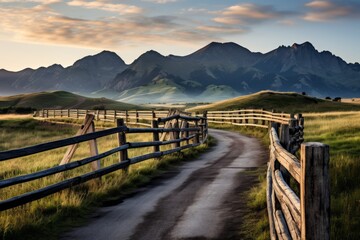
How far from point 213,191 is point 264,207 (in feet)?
7.04

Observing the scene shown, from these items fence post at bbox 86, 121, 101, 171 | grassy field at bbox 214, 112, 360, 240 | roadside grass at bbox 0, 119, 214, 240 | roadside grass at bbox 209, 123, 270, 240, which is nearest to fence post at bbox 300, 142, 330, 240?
grassy field at bbox 214, 112, 360, 240

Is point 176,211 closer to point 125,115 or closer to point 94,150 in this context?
point 94,150

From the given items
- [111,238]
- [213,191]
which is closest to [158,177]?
[213,191]

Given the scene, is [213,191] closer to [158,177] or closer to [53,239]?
[158,177]

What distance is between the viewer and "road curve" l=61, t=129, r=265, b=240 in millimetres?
7066

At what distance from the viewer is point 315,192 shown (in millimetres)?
3307

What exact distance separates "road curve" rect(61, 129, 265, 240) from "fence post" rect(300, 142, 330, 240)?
11.6ft

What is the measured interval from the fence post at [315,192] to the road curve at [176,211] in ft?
11.6

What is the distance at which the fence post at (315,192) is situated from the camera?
326 centimetres

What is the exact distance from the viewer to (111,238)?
6840 millimetres

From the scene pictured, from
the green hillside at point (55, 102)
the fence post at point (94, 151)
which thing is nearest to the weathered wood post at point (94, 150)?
the fence post at point (94, 151)

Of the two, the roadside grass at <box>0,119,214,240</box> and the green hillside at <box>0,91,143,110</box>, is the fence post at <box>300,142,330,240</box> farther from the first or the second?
the green hillside at <box>0,91,143,110</box>

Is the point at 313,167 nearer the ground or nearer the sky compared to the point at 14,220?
nearer the sky

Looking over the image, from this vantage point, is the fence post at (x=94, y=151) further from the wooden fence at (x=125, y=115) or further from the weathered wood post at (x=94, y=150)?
the wooden fence at (x=125, y=115)
